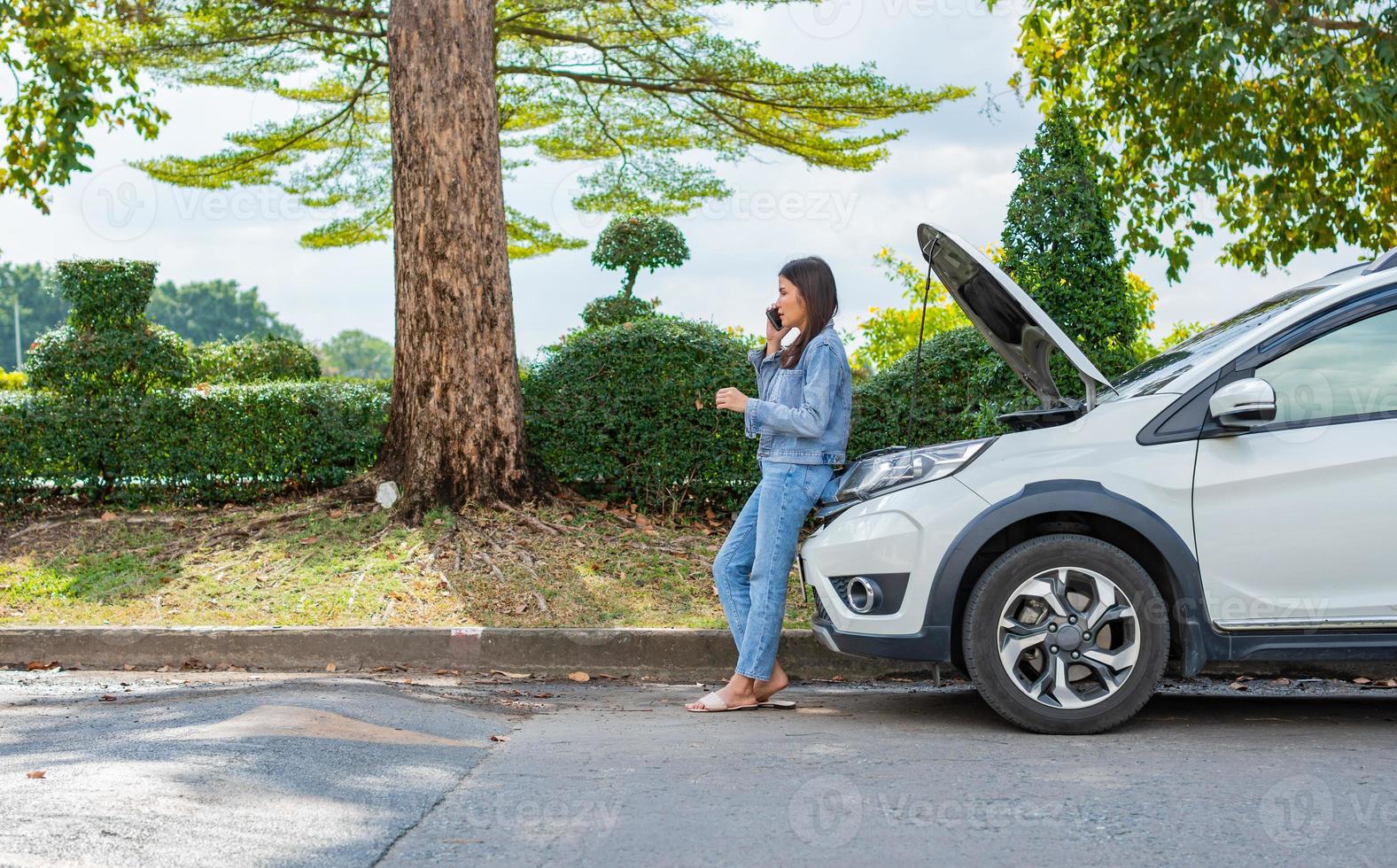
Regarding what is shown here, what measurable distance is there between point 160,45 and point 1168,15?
11990 mm

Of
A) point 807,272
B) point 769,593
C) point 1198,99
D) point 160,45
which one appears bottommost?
point 769,593

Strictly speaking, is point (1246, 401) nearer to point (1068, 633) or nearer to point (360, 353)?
point (1068, 633)

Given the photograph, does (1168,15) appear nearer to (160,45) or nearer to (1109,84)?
(1109,84)

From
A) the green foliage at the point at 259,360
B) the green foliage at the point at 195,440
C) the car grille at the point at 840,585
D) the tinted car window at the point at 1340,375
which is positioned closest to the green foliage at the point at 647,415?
the green foliage at the point at 195,440

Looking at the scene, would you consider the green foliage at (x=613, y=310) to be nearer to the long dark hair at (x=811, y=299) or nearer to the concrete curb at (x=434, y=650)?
the concrete curb at (x=434, y=650)

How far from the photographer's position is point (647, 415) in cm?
967

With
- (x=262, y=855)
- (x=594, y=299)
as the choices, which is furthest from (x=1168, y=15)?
(x=262, y=855)

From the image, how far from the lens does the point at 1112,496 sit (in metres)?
4.75

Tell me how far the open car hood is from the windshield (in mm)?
130

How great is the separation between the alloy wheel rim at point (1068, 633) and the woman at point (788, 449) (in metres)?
1.08

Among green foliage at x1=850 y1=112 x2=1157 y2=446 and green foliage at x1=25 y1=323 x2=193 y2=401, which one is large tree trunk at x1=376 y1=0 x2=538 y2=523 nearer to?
green foliage at x1=25 y1=323 x2=193 y2=401

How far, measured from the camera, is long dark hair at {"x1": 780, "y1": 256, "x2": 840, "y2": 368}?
18.0 ft

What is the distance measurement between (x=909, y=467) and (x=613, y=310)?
25.5ft

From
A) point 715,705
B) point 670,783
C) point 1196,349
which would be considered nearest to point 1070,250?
point 1196,349
